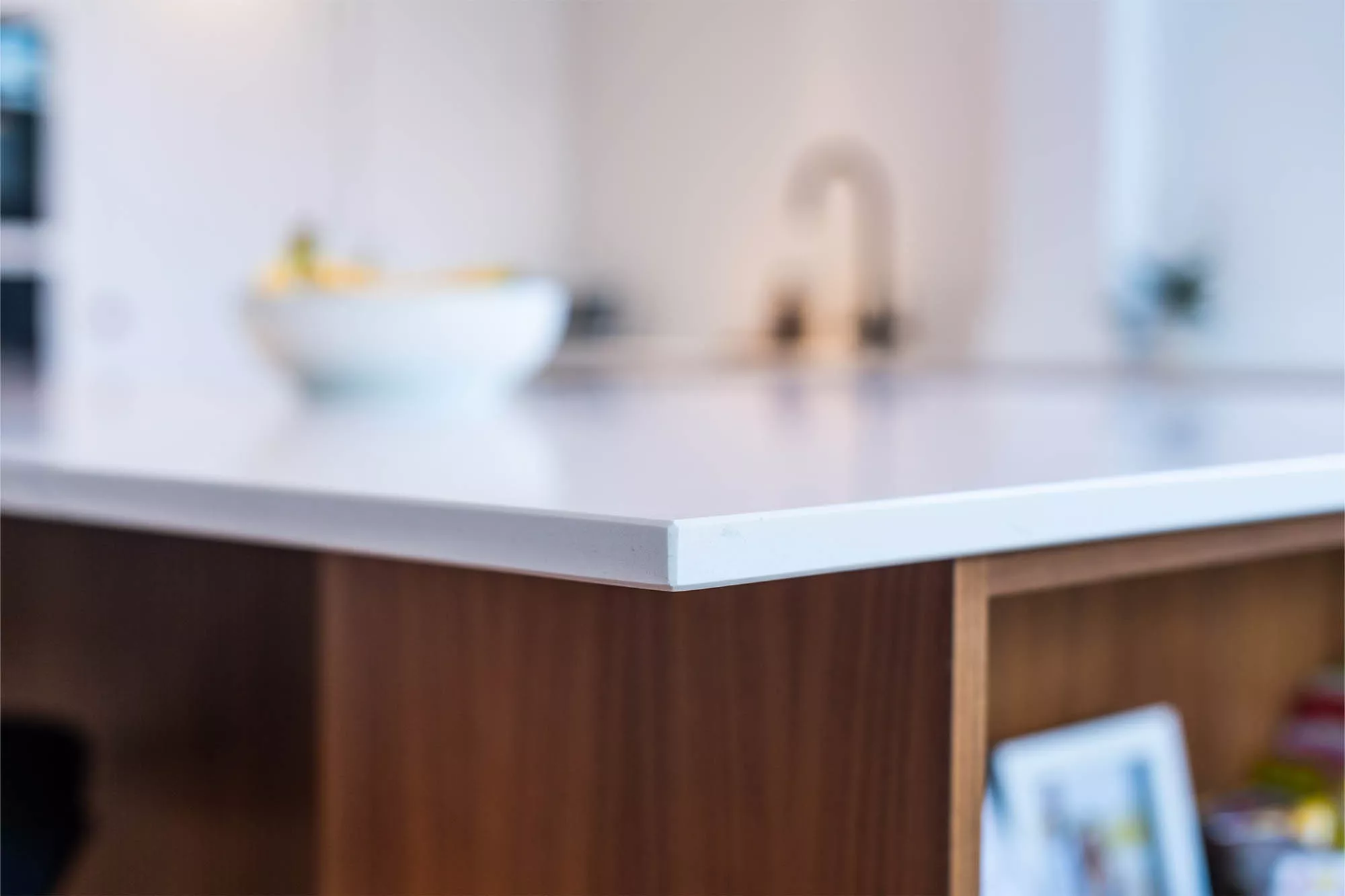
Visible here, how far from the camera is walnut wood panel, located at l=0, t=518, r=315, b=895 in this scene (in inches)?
47.3

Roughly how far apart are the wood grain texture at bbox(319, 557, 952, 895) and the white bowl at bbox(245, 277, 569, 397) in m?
0.42

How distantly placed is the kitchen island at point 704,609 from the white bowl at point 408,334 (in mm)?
54

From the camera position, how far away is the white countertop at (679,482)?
0.50 meters

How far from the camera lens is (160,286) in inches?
153

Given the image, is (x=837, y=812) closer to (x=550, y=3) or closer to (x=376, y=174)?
(x=376, y=174)

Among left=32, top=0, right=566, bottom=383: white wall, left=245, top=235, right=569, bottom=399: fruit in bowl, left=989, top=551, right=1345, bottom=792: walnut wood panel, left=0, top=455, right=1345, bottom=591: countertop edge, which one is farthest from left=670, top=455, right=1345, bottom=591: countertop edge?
left=32, top=0, right=566, bottom=383: white wall

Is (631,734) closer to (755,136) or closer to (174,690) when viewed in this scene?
(174,690)

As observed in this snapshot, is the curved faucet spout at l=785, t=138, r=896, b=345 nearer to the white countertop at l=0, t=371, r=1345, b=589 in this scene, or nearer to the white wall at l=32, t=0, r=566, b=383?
the white wall at l=32, t=0, r=566, b=383

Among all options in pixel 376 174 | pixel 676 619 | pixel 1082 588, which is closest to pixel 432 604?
pixel 676 619

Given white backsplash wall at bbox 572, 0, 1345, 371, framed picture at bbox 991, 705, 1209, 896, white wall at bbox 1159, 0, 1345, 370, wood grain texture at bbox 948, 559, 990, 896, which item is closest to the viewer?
wood grain texture at bbox 948, 559, 990, 896

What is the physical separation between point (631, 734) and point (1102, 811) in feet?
1.10

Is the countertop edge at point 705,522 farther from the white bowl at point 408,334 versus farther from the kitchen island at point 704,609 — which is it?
the white bowl at point 408,334

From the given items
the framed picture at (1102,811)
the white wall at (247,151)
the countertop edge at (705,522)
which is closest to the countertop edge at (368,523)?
the countertop edge at (705,522)

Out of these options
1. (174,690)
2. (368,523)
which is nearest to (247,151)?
(174,690)
